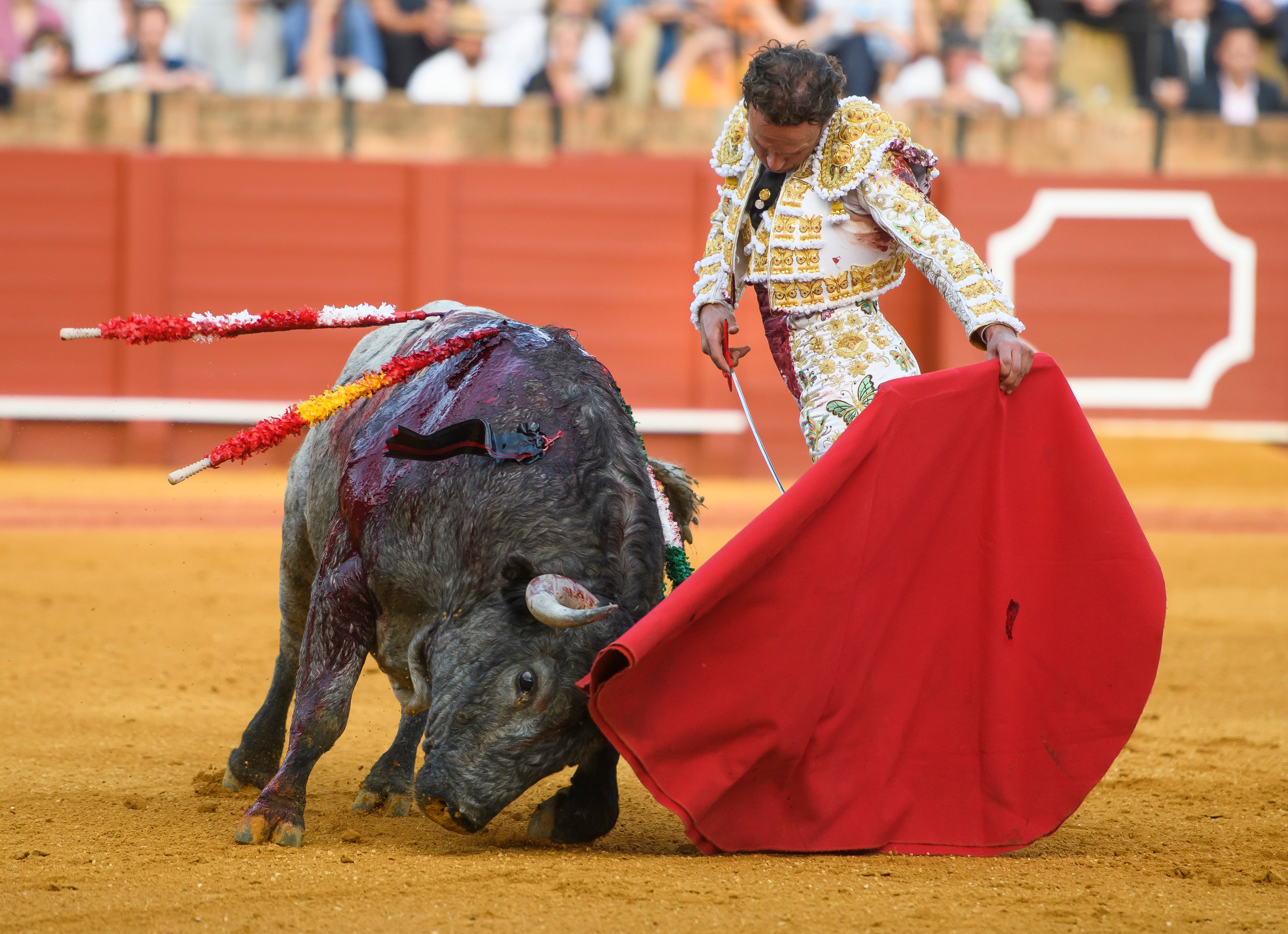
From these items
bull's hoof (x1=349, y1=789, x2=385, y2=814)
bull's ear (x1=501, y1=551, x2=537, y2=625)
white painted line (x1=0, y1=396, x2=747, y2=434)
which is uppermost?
bull's ear (x1=501, y1=551, x2=537, y2=625)

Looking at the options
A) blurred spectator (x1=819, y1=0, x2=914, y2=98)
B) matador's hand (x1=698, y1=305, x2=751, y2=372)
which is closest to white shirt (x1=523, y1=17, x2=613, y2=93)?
blurred spectator (x1=819, y1=0, x2=914, y2=98)

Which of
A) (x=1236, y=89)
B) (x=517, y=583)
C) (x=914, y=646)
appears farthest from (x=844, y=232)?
(x=1236, y=89)

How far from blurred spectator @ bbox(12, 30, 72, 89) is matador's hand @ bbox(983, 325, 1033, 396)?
775cm

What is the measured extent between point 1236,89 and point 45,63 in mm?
7284

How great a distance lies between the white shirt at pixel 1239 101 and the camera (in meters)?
9.55

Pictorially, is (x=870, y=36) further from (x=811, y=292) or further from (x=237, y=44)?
(x=811, y=292)

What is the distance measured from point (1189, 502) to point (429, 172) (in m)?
4.79

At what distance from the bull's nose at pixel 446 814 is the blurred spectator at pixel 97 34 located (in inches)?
301

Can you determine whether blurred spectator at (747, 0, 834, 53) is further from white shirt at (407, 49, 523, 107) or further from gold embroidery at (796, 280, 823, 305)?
gold embroidery at (796, 280, 823, 305)

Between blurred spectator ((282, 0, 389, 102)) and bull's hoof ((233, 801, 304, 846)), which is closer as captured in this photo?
bull's hoof ((233, 801, 304, 846))

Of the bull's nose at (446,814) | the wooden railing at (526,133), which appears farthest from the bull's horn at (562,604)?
the wooden railing at (526,133)

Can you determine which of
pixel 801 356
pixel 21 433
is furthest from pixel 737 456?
pixel 801 356

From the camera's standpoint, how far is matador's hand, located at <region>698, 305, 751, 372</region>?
2.83 meters

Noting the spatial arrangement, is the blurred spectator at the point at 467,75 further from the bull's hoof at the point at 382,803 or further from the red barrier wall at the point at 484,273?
the bull's hoof at the point at 382,803
